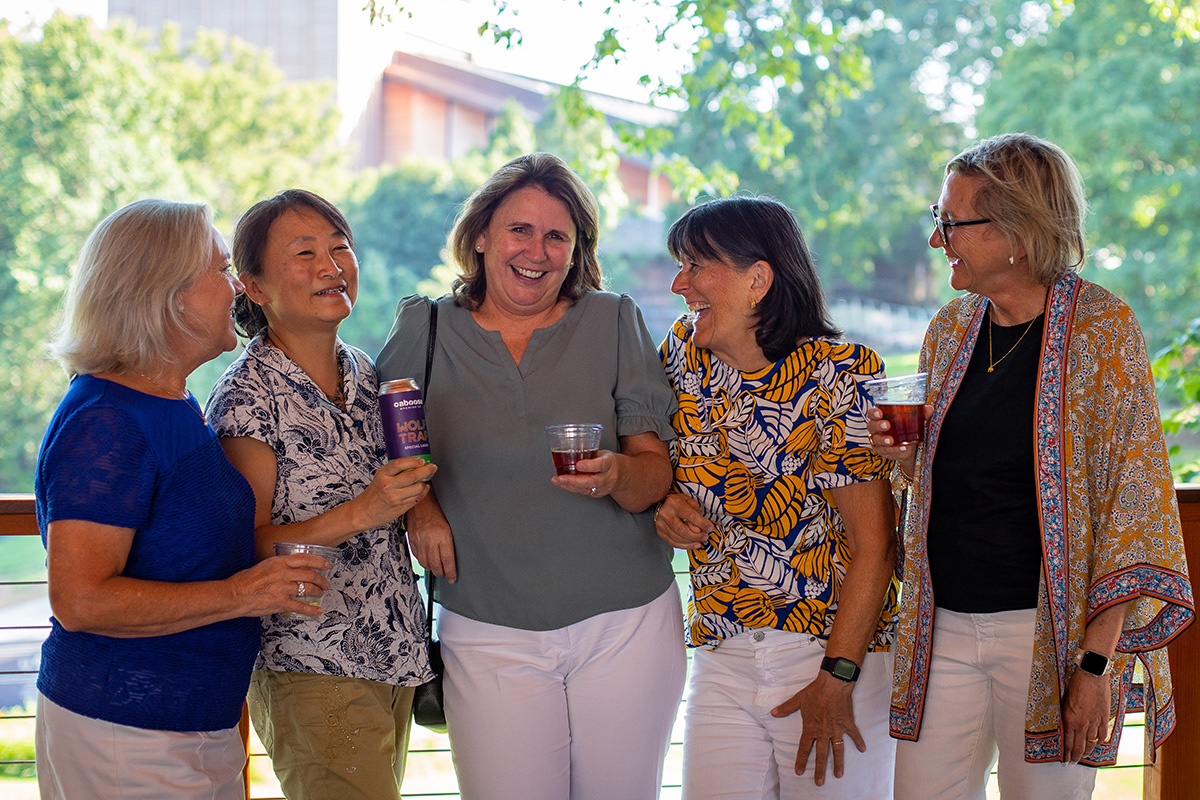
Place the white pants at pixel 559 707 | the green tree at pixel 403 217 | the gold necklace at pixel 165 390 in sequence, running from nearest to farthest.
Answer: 1. the gold necklace at pixel 165 390
2. the white pants at pixel 559 707
3. the green tree at pixel 403 217

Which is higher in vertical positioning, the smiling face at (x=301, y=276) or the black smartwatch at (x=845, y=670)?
the smiling face at (x=301, y=276)

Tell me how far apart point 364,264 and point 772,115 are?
10986mm

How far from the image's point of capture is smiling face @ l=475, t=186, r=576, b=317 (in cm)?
217

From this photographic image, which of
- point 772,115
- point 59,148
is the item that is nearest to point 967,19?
point 772,115

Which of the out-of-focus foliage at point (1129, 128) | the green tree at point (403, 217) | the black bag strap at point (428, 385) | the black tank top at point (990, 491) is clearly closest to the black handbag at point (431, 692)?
the black bag strap at point (428, 385)

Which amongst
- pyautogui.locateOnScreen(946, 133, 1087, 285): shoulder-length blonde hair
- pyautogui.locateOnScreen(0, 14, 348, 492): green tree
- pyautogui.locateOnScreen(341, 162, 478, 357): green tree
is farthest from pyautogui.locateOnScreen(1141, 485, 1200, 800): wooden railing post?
pyautogui.locateOnScreen(341, 162, 478, 357): green tree

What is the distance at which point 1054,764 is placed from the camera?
195cm

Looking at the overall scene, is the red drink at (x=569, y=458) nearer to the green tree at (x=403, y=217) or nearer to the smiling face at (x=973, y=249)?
the smiling face at (x=973, y=249)

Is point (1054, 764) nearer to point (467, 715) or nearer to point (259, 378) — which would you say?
point (467, 715)

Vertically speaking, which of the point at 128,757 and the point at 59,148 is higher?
the point at 59,148

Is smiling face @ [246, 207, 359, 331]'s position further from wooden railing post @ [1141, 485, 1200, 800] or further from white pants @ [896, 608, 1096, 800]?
wooden railing post @ [1141, 485, 1200, 800]

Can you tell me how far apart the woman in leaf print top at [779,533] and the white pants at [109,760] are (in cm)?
103

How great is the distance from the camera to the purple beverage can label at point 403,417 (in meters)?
1.77

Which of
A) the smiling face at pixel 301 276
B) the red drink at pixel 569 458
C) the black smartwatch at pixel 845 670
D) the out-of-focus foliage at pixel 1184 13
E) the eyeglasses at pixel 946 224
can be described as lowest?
the black smartwatch at pixel 845 670
